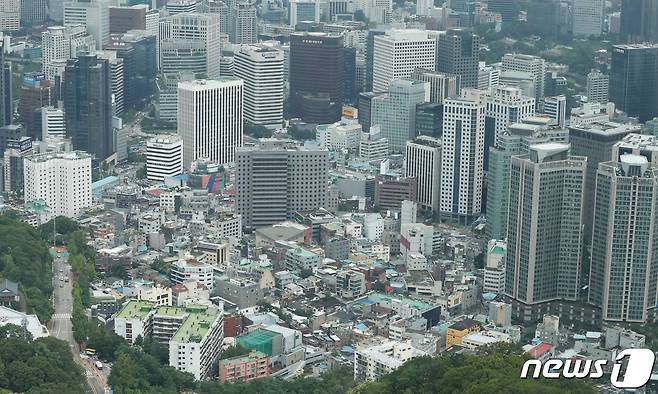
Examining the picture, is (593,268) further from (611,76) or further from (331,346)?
(611,76)

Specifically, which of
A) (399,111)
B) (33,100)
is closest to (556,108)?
(399,111)

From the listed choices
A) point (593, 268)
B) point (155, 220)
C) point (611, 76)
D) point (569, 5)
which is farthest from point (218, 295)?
point (569, 5)

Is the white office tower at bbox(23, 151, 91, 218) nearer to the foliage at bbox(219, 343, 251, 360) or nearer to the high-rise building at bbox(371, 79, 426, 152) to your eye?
the high-rise building at bbox(371, 79, 426, 152)

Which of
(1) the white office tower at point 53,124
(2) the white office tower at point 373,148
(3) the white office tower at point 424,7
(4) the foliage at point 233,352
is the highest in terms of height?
(3) the white office tower at point 424,7

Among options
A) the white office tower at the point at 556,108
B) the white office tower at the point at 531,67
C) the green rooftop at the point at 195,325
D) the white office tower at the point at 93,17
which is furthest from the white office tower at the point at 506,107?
the white office tower at the point at 93,17

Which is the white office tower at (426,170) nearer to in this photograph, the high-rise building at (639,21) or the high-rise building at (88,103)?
the high-rise building at (88,103)
